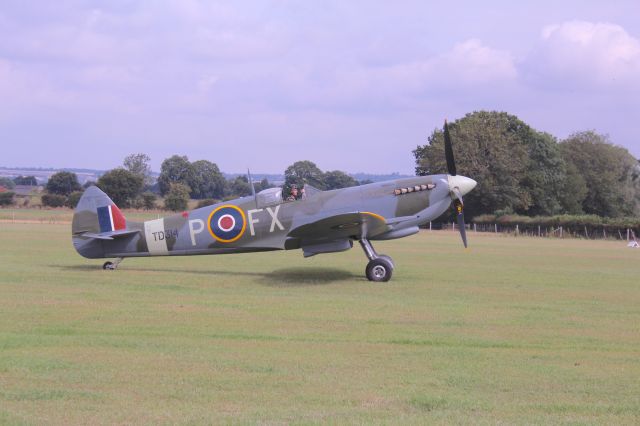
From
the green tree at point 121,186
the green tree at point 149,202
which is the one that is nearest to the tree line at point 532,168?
the green tree at point 149,202

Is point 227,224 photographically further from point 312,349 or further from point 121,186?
point 121,186

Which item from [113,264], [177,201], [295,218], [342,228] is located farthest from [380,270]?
[177,201]

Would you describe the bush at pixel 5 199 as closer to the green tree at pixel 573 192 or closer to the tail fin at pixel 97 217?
the green tree at pixel 573 192

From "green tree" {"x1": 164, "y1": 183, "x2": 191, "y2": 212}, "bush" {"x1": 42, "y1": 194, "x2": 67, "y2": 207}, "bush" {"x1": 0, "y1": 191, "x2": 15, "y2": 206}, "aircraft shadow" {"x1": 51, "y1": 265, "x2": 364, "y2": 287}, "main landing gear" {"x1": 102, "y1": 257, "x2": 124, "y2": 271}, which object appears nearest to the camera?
"aircraft shadow" {"x1": 51, "y1": 265, "x2": 364, "y2": 287}

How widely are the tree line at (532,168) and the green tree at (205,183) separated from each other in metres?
26.8

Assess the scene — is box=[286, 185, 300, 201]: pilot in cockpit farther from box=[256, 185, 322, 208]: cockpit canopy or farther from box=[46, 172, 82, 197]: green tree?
box=[46, 172, 82, 197]: green tree

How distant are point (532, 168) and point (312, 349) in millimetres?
60370

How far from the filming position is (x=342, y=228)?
559 inches

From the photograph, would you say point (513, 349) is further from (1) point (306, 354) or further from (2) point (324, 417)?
(2) point (324, 417)

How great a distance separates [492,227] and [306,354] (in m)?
48.7

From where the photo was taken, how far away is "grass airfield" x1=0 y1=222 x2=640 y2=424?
5543mm

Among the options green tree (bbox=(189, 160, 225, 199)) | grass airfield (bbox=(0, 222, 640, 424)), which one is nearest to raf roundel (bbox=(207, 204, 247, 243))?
grass airfield (bbox=(0, 222, 640, 424))

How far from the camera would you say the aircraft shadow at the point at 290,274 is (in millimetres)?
14224

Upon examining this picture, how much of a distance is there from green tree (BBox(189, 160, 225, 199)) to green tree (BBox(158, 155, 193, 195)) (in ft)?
2.76
